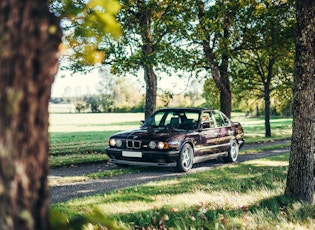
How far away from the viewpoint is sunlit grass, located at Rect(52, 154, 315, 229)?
4951mm

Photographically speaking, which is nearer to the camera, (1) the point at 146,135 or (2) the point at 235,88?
(1) the point at 146,135

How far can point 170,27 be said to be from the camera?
645 inches

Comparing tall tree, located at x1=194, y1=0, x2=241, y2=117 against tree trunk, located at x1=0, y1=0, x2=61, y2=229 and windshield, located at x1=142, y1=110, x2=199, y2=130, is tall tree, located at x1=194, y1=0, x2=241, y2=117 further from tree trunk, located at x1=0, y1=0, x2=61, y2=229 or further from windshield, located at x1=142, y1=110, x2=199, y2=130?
tree trunk, located at x1=0, y1=0, x2=61, y2=229

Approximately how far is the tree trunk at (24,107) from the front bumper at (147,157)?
8.67 m

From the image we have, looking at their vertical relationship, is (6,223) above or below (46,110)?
below

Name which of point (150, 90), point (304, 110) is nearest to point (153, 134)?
point (304, 110)

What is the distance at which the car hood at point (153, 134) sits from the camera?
10.1 m

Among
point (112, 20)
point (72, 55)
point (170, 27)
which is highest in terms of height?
point (170, 27)

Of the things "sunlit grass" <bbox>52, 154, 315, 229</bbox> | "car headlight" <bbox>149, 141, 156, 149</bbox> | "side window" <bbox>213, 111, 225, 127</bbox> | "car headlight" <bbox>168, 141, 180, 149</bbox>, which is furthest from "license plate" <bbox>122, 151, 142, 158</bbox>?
"side window" <bbox>213, 111, 225, 127</bbox>

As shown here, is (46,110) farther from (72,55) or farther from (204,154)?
(204,154)

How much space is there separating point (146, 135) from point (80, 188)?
2739 mm

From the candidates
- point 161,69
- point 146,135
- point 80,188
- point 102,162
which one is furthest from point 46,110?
point 161,69

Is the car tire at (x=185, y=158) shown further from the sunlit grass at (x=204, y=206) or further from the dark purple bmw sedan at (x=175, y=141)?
the sunlit grass at (x=204, y=206)

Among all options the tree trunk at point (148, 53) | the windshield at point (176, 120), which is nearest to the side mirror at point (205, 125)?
the windshield at point (176, 120)
